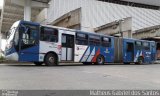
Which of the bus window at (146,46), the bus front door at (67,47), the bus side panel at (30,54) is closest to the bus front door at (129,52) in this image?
the bus window at (146,46)

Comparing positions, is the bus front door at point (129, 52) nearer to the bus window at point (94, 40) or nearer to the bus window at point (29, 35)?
the bus window at point (94, 40)

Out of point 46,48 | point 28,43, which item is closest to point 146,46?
point 46,48

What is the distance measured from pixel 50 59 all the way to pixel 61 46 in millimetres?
1284

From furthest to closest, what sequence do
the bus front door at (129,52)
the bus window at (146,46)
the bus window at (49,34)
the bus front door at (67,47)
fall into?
the bus window at (146,46), the bus front door at (129,52), the bus front door at (67,47), the bus window at (49,34)

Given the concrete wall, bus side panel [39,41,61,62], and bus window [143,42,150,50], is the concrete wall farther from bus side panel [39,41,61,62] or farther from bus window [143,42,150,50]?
bus side panel [39,41,61,62]

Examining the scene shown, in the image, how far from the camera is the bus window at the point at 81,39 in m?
A: 22.6

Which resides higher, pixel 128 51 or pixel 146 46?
pixel 146 46

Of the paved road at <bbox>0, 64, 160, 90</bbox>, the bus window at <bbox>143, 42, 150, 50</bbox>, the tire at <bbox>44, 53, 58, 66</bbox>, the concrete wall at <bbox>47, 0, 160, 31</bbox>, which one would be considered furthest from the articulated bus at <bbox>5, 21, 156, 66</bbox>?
the concrete wall at <bbox>47, 0, 160, 31</bbox>

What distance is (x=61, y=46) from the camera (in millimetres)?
20812

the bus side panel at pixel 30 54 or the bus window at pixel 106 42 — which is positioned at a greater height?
the bus window at pixel 106 42

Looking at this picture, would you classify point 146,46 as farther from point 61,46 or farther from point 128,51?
point 61,46

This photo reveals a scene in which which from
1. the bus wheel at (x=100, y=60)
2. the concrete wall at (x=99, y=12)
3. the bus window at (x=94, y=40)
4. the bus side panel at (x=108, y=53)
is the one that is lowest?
the bus wheel at (x=100, y=60)

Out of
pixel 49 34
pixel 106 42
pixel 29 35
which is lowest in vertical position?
pixel 106 42

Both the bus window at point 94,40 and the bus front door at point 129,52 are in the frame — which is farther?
the bus front door at point 129,52
